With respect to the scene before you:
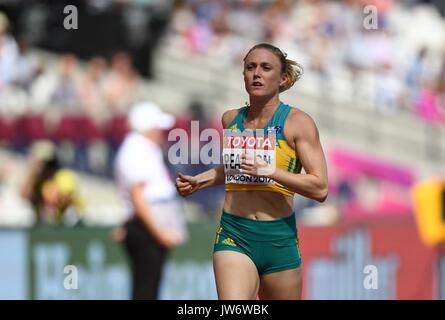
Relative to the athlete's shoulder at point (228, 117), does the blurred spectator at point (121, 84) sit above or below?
above

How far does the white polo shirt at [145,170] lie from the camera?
10.1 m

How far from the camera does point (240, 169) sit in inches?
246

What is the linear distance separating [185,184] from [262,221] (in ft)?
1.67

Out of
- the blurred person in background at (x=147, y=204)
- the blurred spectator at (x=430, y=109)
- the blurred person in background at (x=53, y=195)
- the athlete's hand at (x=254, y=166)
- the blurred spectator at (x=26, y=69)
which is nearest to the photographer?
the athlete's hand at (x=254, y=166)

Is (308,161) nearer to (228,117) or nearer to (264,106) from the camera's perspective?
(264,106)

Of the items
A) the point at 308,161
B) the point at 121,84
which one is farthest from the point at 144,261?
the point at 121,84

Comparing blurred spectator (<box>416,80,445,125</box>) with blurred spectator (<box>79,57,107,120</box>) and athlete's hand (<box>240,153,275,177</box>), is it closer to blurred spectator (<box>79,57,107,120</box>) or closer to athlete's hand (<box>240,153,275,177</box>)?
blurred spectator (<box>79,57,107,120</box>)

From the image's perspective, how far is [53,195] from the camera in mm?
12016

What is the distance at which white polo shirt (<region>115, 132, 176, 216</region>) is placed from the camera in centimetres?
1012

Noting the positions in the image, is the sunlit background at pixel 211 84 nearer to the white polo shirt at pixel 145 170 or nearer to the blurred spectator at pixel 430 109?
the blurred spectator at pixel 430 109

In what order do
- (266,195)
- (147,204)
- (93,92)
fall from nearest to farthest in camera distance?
1. (266,195)
2. (147,204)
3. (93,92)

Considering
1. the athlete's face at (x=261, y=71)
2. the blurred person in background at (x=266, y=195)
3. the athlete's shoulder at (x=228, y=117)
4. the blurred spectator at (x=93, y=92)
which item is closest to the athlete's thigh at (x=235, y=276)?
the blurred person in background at (x=266, y=195)

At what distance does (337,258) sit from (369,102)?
664cm
